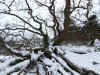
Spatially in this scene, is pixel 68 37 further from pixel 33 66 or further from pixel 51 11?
pixel 33 66

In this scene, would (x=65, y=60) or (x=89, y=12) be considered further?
(x=89, y=12)

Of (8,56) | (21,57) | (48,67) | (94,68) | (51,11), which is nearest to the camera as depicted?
(94,68)

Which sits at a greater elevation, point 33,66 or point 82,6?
point 82,6

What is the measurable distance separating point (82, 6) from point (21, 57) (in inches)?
319

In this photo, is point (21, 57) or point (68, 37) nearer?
point (21, 57)

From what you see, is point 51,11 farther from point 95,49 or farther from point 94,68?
point 94,68

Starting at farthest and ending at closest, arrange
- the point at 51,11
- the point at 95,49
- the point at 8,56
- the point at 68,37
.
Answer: the point at 68,37 < the point at 51,11 < the point at 95,49 < the point at 8,56

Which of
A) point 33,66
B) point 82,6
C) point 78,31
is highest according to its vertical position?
point 82,6

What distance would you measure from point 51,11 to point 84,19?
3.74 metres

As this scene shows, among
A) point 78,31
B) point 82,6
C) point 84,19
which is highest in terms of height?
point 82,6

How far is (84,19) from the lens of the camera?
15.1m

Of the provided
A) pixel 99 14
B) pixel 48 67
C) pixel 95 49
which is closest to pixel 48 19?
pixel 99 14

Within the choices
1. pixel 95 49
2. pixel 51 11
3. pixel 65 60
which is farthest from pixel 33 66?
pixel 51 11

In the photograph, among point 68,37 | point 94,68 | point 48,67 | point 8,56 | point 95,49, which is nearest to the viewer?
point 94,68
